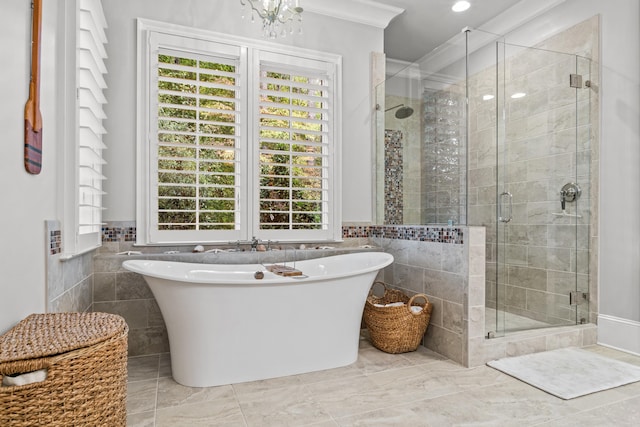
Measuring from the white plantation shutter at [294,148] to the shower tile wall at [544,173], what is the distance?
4.35ft

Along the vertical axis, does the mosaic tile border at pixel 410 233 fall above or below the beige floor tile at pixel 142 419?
above

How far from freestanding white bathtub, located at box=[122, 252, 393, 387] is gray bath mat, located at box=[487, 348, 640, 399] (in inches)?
41.8

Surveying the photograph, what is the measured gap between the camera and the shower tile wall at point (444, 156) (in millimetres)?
2943

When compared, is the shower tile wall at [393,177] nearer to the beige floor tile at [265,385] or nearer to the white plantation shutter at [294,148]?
the white plantation shutter at [294,148]

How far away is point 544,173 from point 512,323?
1294 mm

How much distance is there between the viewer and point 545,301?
3.20 meters

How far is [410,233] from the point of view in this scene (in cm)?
319

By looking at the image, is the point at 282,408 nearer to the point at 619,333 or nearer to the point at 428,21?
the point at 619,333

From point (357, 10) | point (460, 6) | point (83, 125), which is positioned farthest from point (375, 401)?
point (460, 6)

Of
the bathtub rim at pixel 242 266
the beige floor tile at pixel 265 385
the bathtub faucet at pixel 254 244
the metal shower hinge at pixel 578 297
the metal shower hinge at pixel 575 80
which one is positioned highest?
the metal shower hinge at pixel 575 80

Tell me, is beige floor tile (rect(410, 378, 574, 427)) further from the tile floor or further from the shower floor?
the shower floor

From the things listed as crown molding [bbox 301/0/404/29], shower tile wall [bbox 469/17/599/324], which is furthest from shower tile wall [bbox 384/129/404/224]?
crown molding [bbox 301/0/404/29]

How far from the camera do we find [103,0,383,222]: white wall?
2902 millimetres

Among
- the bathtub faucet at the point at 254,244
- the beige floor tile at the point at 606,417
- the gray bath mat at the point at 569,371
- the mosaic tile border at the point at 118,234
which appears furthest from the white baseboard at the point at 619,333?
the mosaic tile border at the point at 118,234
